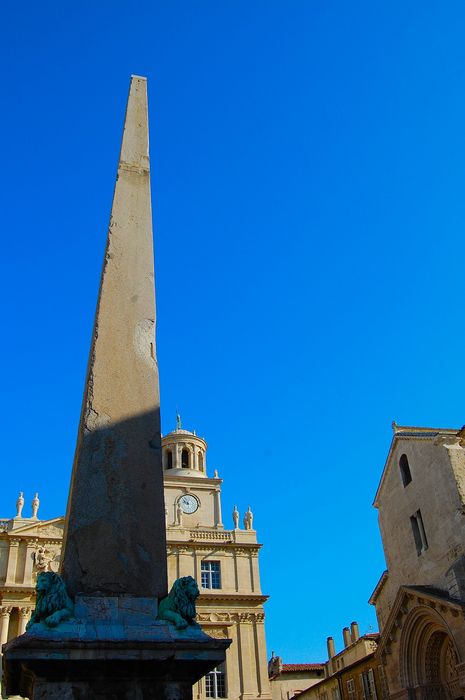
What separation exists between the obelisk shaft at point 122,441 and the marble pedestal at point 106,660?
482 millimetres

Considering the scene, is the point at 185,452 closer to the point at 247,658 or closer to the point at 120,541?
the point at 247,658

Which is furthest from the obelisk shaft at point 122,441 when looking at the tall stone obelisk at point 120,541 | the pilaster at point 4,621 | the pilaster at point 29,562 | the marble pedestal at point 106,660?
the pilaster at point 29,562

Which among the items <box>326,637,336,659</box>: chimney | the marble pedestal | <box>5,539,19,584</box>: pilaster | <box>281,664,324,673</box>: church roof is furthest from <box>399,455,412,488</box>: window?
<box>281,664,324,673</box>: church roof

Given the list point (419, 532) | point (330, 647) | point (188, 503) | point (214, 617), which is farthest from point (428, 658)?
point (330, 647)

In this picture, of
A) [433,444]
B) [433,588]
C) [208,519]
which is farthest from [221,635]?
[433,444]

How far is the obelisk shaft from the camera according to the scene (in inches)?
219

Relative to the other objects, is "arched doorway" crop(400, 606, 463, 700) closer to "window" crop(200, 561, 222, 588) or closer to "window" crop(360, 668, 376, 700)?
"window" crop(360, 668, 376, 700)

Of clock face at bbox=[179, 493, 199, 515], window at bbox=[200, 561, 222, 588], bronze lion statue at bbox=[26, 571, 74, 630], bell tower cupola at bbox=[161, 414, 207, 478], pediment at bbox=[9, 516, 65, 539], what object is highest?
bell tower cupola at bbox=[161, 414, 207, 478]

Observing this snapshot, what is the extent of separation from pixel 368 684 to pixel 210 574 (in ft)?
32.5

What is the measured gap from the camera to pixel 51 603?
16.1 ft

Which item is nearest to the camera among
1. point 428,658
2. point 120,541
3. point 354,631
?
point 120,541

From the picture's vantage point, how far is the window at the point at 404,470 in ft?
82.0

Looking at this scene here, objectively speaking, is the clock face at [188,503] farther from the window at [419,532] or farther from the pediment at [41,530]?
the window at [419,532]

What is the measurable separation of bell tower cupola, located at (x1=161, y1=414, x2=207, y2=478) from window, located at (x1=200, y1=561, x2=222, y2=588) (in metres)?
7.93
